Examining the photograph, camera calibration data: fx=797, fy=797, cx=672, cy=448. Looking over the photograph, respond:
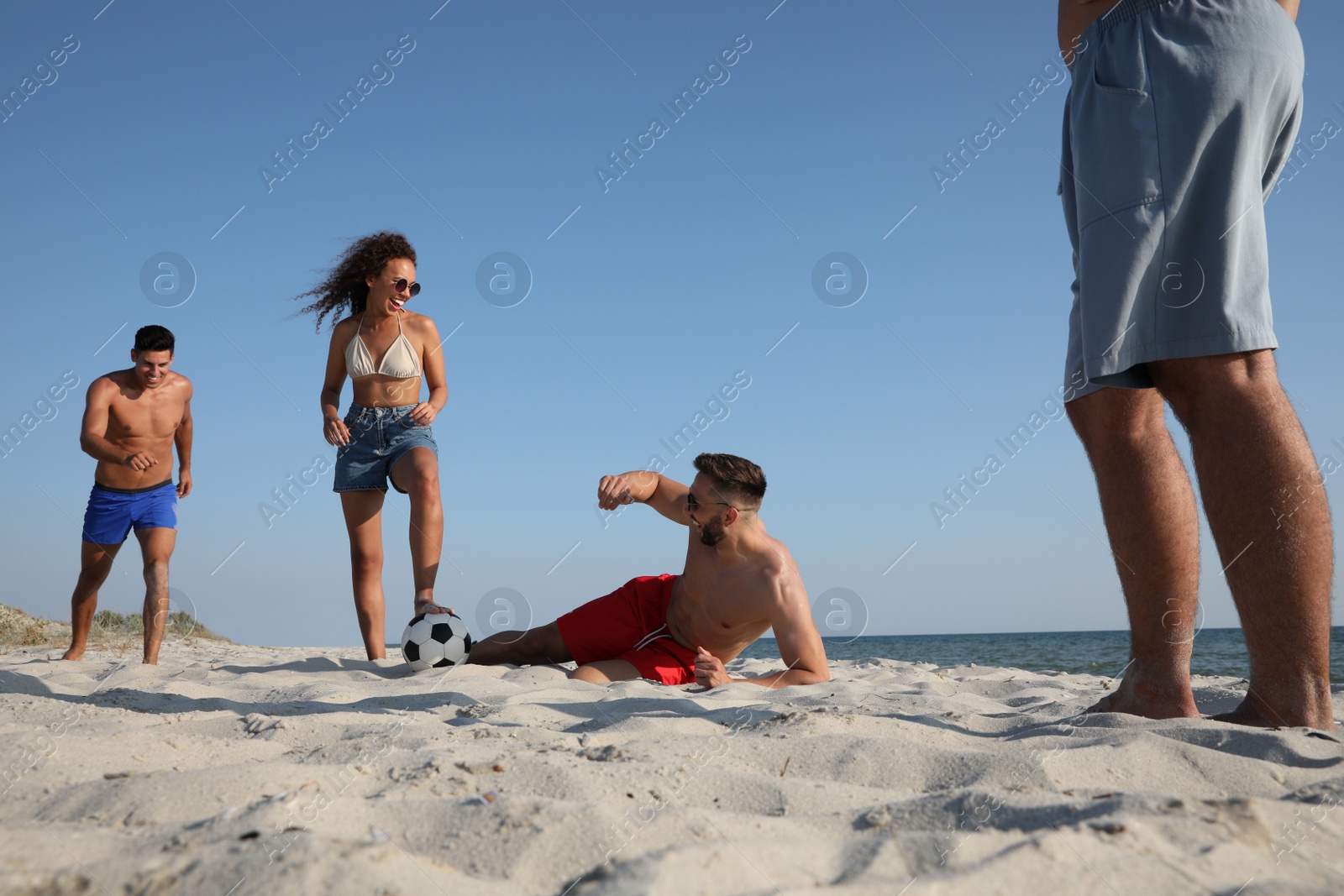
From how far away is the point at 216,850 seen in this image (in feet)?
3.34

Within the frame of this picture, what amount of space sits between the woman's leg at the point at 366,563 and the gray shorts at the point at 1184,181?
370 cm

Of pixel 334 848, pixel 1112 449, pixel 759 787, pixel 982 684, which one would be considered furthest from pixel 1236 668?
pixel 334 848

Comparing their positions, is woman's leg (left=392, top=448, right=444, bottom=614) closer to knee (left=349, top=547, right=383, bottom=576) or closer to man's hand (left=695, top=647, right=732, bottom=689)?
knee (left=349, top=547, right=383, bottom=576)

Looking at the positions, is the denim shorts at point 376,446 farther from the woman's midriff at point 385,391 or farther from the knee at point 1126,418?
the knee at point 1126,418

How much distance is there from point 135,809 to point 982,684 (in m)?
3.28

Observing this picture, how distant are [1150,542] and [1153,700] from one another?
0.38 metres

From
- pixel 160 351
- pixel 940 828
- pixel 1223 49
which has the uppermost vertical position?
pixel 160 351

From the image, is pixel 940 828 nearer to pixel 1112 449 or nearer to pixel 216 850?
pixel 216 850

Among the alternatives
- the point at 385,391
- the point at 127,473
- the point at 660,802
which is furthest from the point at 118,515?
the point at 660,802

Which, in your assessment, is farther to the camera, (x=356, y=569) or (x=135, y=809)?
(x=356, y=569)

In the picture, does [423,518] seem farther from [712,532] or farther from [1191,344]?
[1191,344]

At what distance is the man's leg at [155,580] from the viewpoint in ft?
13.5

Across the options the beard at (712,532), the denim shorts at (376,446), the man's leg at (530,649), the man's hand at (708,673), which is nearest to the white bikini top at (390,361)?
the denim shorts at (376,446)

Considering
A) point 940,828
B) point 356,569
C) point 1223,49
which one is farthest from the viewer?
point 356,569
